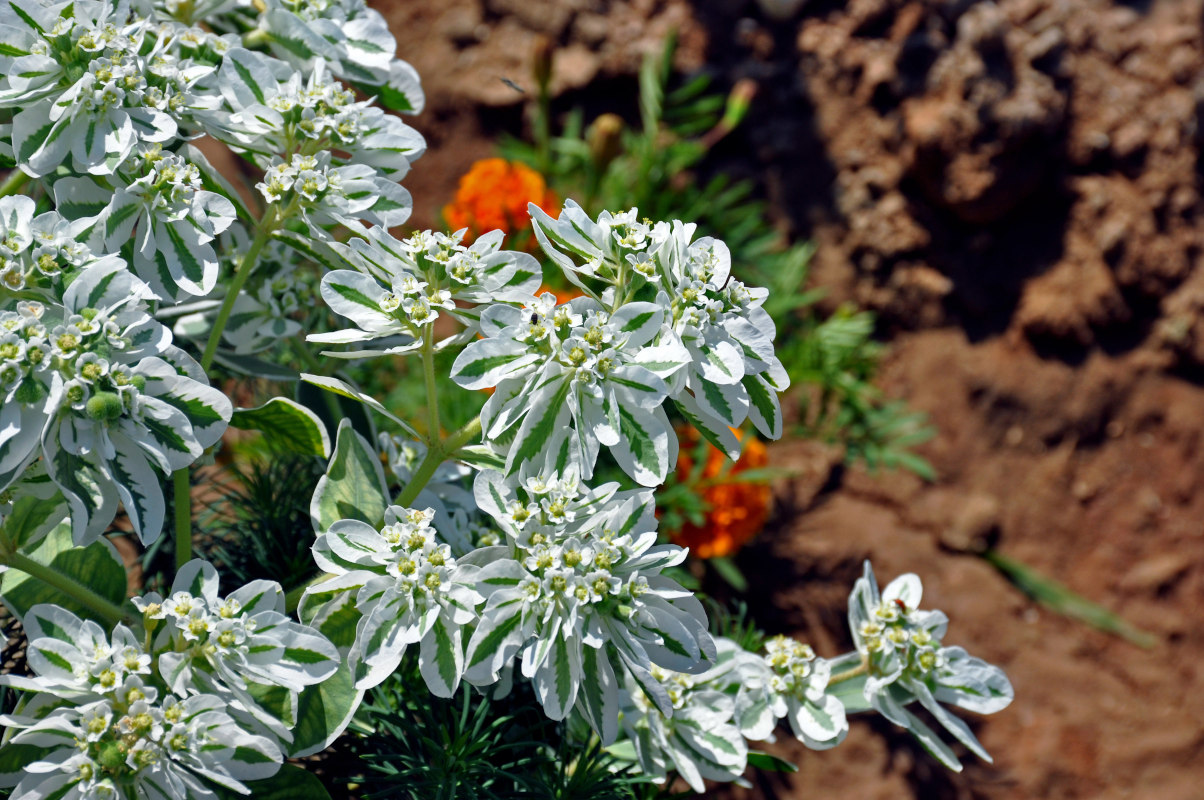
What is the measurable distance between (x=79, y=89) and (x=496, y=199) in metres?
1.13

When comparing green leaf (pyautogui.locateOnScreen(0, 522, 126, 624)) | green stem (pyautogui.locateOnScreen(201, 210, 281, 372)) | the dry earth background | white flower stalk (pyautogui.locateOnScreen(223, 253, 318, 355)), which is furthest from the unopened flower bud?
green leaf (pyautogui.locateOnScreen(0, 522, 126, 624))

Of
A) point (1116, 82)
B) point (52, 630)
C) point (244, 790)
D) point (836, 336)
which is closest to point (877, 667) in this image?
point (244, 790)

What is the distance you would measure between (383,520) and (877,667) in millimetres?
614

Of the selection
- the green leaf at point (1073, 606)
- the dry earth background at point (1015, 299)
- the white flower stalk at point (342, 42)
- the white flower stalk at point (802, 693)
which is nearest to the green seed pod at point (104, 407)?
the white flower stalk at point (342, 42)

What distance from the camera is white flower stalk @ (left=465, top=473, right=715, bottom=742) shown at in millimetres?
815

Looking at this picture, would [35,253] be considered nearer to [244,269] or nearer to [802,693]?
[244,269]

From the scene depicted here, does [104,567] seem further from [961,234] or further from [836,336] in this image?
[961,234]

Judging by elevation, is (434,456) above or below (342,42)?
below

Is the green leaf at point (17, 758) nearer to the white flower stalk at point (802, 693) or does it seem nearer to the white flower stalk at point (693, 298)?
the white flower stalk at point (693, 298)

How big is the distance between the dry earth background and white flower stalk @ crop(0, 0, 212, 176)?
1577 mm

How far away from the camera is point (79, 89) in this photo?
864 mm

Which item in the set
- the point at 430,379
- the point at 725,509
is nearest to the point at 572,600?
the point at 430,379

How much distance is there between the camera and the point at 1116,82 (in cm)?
237

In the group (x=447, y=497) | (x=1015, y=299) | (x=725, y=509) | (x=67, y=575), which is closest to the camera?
(x=67, y=575)
